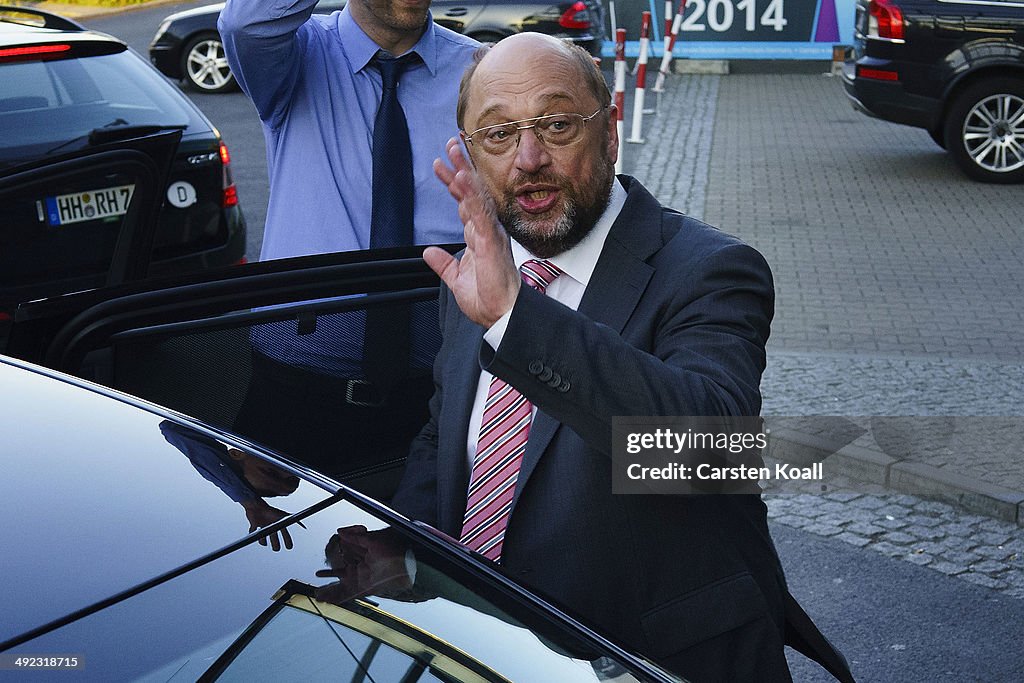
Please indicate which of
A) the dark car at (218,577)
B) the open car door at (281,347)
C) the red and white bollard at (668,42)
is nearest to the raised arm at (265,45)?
Answer: the open car door at (281,347)

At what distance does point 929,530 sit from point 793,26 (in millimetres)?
15028

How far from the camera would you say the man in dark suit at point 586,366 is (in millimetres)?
2084

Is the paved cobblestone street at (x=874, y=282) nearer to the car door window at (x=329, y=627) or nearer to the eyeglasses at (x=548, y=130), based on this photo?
the eyeglasses at (x=548, y=130)

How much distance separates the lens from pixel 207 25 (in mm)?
17328

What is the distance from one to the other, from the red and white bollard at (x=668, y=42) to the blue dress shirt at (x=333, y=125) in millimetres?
13563

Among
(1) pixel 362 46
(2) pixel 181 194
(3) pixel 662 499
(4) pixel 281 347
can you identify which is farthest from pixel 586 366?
(2) pixel 181 194

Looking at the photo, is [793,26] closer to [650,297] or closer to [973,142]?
[973,142]

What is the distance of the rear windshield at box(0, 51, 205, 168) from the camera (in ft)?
19.0

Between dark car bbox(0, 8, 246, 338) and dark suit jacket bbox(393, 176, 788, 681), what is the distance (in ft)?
9.86

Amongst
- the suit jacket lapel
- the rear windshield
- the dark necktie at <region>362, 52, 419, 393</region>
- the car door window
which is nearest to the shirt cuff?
the suit jacket lapel

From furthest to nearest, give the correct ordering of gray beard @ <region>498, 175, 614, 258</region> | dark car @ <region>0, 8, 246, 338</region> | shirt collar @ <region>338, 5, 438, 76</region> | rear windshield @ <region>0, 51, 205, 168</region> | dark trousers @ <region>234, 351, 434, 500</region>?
rear windshield @ <region>0, 51, 205, 168</region> → dark car @ <region>0, 8, 246, 338</region> → shirt collar @ <region>338, 5, 438, 76</region> → dark trousers @ <region>234, 351, 434, 500</region> → gray beard @ <region>498, 175, 614, 258</region>

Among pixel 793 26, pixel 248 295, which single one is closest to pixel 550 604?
pixel 248 295

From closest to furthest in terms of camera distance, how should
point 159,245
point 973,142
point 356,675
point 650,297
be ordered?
point 356,675 → point 650,297 → point 159,245 → point 973,142

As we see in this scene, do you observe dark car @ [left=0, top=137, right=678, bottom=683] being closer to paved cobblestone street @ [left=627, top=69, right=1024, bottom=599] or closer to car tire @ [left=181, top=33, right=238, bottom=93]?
paved cobblestone street @ [left=627, top=69, right=1024, bottom=599]
